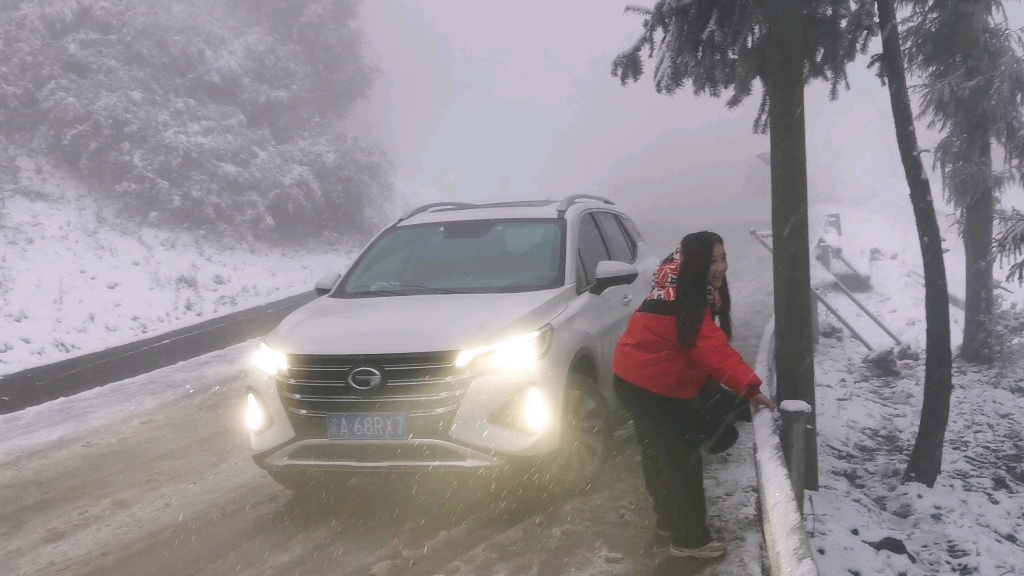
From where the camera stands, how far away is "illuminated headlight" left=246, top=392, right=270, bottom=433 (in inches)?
190

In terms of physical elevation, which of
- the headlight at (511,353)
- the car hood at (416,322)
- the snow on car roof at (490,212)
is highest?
the snow on car roof at (490,212)

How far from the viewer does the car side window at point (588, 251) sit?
589cm

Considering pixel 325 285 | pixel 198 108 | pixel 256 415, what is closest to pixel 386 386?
pixel 256 415

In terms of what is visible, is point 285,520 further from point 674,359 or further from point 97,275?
point 97,275

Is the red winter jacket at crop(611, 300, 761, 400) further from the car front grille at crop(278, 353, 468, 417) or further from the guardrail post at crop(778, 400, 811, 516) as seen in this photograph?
the car front grille at crop(278, 353, 468, 417)

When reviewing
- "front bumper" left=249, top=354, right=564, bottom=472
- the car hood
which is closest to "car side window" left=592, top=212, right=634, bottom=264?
the car hood

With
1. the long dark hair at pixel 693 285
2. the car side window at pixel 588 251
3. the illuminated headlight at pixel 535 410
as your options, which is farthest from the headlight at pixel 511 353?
the car side window at pixel 588 251

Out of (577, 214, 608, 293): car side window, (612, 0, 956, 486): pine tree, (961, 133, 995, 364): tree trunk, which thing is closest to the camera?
(577, 214, 608, 293): car side window

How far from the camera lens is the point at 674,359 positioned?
4.07m

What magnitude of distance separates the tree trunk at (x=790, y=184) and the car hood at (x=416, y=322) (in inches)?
98.6

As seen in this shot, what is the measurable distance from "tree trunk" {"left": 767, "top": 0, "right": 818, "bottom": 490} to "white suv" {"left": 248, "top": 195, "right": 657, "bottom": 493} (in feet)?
6.80

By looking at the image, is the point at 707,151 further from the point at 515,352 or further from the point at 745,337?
the point at 515,352

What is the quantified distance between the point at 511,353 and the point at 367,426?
35.8 inches

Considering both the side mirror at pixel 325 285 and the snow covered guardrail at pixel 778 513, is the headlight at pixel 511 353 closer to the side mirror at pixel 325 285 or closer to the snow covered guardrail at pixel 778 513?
the snow covered guardrail at pixel 778 513
